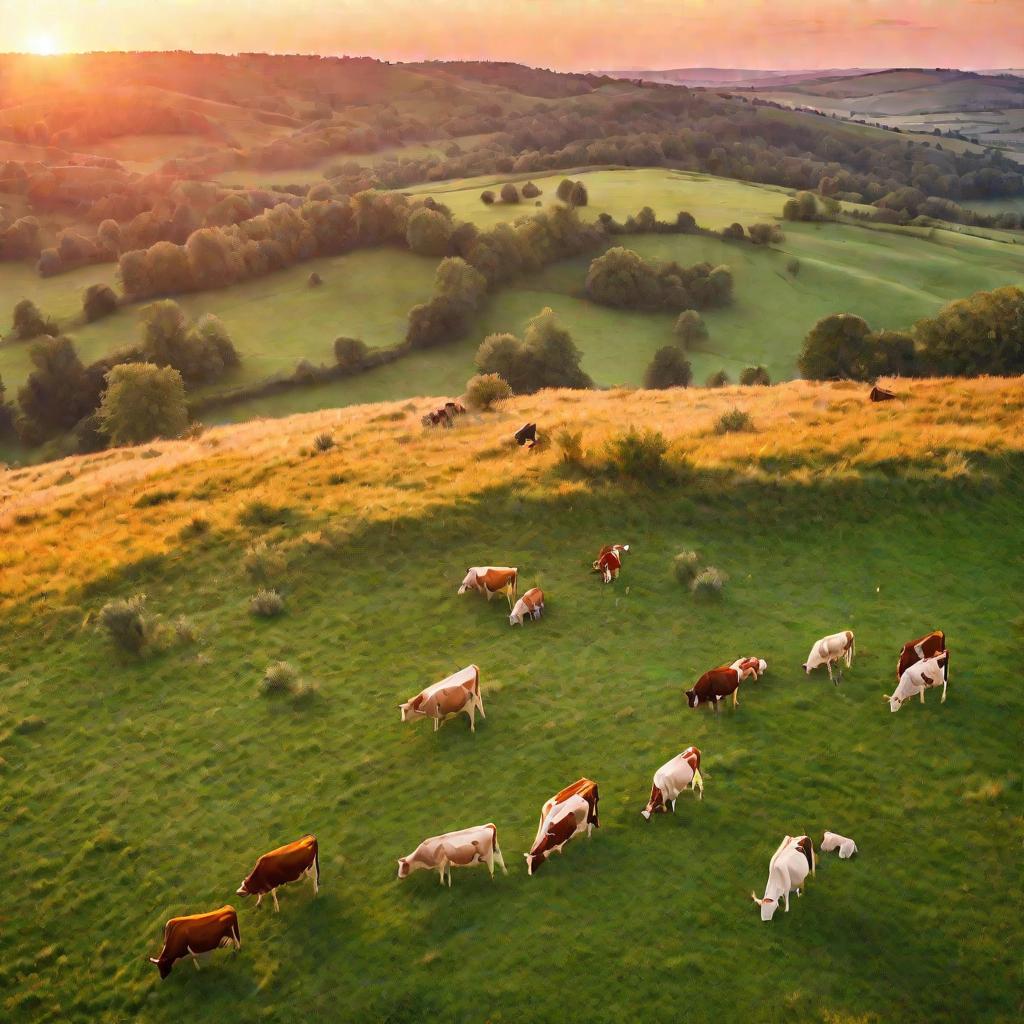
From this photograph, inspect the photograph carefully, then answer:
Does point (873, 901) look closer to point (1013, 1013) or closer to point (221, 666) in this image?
point (1013, 1013)

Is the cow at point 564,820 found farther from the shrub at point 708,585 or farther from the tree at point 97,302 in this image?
the tree at point 97,302

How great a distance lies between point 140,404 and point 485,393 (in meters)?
33.8

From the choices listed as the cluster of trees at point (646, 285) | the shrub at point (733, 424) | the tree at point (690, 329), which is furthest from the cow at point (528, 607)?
the cluster of trees at point (646, 285)

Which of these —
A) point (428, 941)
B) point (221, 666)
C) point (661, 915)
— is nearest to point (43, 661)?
point (221, 666)

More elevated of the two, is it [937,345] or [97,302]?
[937,345]

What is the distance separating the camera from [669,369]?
7938 centimetres

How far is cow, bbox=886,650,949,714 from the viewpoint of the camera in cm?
1736

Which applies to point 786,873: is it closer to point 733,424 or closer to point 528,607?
point 528,607

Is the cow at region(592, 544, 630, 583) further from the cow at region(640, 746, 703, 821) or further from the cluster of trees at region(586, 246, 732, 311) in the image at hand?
the cluster of trees at region(586, 246, 732, 311)

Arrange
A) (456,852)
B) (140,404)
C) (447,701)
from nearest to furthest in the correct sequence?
(456,852) → (447,701) → (140,404)

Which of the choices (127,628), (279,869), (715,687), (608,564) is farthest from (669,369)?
(279,869)

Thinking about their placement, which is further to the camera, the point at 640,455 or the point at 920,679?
the point at 640,455

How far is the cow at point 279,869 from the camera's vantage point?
536 inches

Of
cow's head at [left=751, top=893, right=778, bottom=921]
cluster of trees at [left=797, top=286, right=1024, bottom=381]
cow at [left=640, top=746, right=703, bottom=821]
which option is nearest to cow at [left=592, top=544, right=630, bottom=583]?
cow at [left=640, top=746, right=703, bottom=821]
